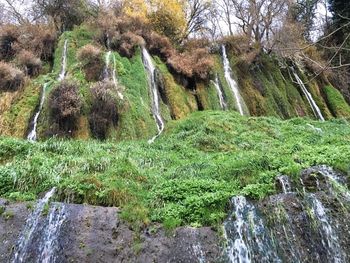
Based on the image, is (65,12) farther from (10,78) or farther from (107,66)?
(10,78)

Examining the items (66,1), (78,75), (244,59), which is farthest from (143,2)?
(78,75)

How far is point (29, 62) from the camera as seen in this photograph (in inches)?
775

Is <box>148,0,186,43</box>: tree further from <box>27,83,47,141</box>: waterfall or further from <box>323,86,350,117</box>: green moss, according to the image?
<box>323,86,350,117</box>: green moss

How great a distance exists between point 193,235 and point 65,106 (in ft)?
31.9

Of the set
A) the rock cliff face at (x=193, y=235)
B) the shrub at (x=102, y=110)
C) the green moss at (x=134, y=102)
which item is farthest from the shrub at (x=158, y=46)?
the rock cliff face at (x=193, y=235)

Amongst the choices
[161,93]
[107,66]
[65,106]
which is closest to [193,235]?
[65,106]

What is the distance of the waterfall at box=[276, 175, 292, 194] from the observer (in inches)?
360

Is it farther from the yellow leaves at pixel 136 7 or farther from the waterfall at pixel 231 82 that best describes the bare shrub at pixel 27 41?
the waterfall at pixel 231 82

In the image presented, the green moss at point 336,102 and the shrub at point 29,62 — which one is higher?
the shrub at point 29,62

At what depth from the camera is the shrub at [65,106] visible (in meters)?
15.8

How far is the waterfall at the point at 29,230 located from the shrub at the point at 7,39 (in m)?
15.1

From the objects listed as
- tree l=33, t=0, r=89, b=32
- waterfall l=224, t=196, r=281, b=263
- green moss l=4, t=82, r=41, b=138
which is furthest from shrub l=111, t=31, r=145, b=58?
waterfall l=224, t=196, r=281, b=263

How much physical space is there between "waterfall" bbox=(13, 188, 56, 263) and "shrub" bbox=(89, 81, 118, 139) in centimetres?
758

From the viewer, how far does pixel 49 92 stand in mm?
16500
